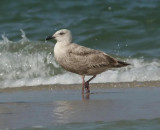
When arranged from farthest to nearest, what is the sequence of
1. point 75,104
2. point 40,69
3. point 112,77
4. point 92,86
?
1. point 40,69
2. point 112,77
3. point 92,86
4. point 75,104

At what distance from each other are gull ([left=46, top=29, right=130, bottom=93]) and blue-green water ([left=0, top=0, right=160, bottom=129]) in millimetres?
1164

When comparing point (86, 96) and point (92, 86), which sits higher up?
point (92, 86)

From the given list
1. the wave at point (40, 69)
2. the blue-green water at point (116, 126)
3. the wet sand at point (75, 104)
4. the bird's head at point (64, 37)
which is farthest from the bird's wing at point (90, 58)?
the blue-green water at point (116, 126)

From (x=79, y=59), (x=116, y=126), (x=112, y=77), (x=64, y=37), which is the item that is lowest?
(x=116, y=126)

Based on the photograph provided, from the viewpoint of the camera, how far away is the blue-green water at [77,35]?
10680mm

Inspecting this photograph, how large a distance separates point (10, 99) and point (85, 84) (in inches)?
47.0

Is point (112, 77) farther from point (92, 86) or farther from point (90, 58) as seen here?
point (90, 58)

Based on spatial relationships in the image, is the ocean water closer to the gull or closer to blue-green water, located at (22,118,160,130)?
the gull

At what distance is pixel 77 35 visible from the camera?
1409 cm

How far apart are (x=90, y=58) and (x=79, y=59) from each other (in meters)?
0.18

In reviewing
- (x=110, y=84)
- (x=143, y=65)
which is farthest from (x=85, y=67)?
(x=143, y=65)

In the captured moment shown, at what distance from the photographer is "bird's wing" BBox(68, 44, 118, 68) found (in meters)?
8.95

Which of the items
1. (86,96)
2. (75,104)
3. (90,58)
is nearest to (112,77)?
(90,58)

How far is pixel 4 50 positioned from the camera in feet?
40.8
